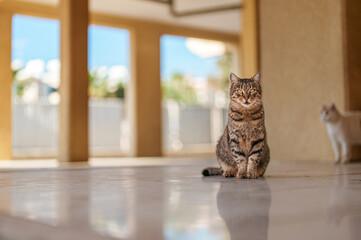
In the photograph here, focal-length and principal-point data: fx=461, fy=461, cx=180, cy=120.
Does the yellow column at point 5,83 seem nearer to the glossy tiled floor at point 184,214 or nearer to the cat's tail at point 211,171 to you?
the cat's tail at point 211,171

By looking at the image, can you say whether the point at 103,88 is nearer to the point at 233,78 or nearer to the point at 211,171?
the point at 211,171

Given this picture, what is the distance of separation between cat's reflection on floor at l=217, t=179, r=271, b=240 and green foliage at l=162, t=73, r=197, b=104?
62.3 feet

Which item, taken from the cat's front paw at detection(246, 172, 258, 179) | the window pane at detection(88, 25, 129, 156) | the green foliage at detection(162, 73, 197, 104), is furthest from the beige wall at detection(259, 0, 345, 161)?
the green foliage at detection(162, 73, 197, 104)

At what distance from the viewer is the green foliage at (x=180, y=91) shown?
21312 millimetres

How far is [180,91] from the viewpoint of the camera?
2138cm

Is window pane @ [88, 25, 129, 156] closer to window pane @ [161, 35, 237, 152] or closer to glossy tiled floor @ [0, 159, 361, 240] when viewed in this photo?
window pane @ [161, 35, 237, 152]

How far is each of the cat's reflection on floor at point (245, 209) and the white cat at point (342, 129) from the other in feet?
10.1

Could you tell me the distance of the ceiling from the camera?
10062 millimetres

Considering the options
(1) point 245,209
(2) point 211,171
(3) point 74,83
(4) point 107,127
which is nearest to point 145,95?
(4) point 107,127

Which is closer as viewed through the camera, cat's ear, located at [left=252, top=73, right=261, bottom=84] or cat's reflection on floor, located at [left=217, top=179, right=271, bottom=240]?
cat's reflection on floor, located at [left=217, top=179, right=271, bottom=240]

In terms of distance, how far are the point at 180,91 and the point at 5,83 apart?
40.0 feet

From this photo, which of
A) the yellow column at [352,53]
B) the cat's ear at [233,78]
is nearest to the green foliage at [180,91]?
the yellow column at [352,53]

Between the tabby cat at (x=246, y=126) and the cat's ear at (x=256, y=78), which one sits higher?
the cat's ear at (x=256, y=78)

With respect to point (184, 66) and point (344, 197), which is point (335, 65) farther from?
point (184, 66)
